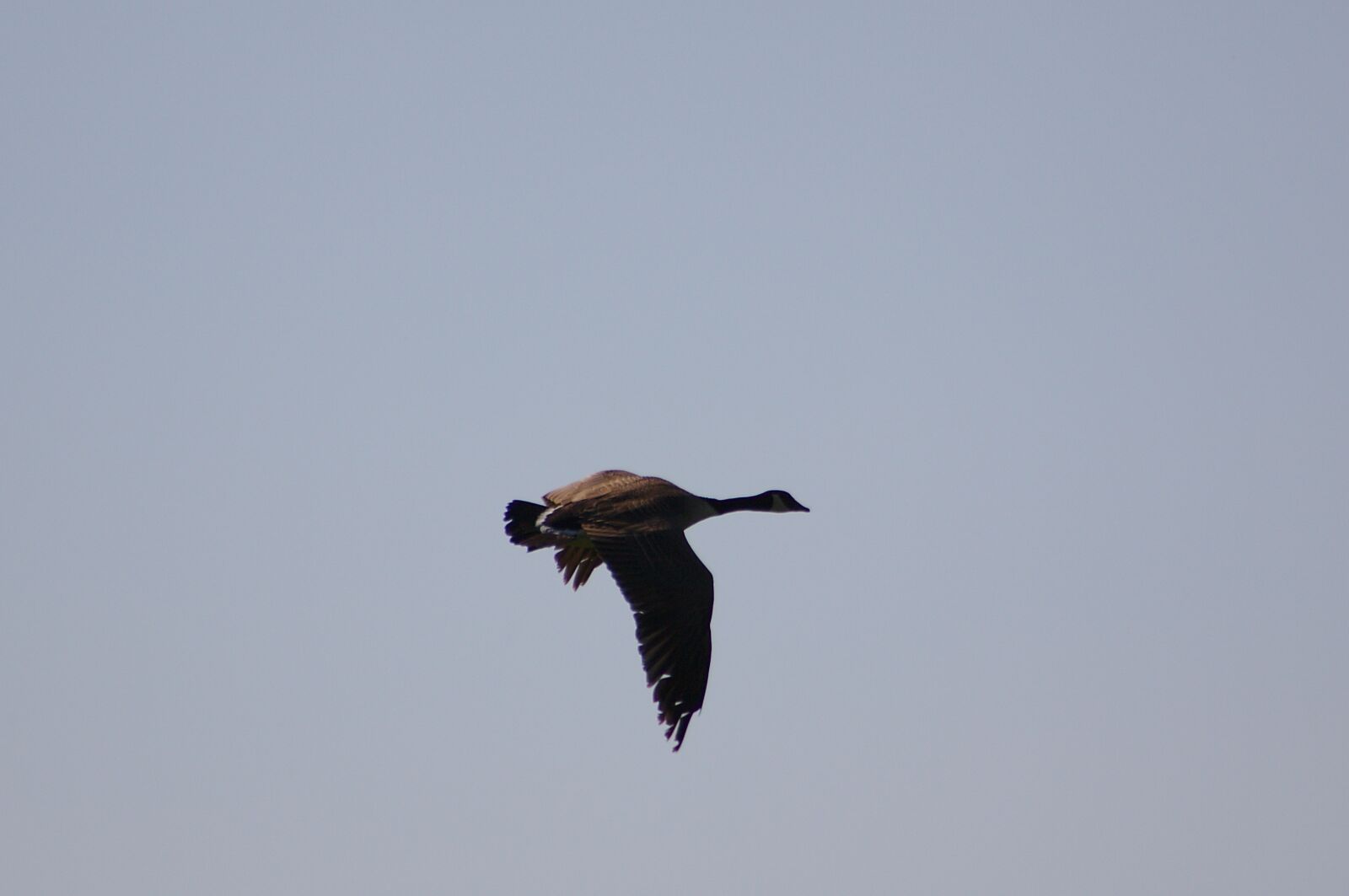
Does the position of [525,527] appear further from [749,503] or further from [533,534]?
[749,503]

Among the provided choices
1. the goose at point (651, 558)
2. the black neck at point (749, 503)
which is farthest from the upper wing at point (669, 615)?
the black neck at point (749, 503)

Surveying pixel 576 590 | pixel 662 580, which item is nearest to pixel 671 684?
pixel 662 580

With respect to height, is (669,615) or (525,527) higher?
(525,527)

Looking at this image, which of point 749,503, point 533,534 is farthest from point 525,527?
point 749,503

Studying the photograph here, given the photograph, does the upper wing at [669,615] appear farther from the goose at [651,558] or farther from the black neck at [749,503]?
the black neck at [749,503]

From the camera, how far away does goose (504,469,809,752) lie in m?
27.9

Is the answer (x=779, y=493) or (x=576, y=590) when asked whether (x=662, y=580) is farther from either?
(x=779, y=493)

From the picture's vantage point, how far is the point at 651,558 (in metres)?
28.6

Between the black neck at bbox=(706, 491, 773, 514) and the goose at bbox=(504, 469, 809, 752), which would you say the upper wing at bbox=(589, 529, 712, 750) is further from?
the black neck at bbox=(706, 491, 773, 514)

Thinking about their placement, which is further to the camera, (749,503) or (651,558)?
(749,503)

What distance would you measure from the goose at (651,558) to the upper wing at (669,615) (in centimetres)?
1

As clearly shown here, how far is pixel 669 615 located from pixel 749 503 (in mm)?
5718

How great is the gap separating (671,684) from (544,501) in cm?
414

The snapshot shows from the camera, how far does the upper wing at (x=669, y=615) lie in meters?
27.9
